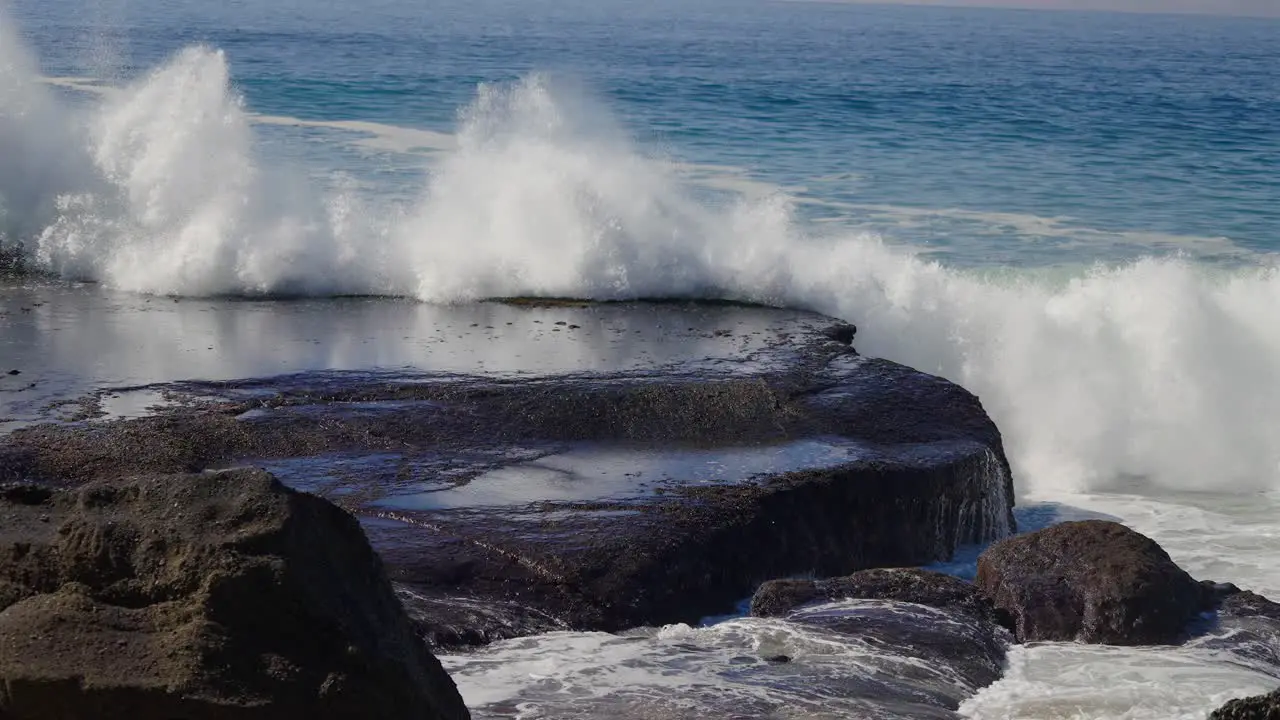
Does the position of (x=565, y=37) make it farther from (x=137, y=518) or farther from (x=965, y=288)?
(x=137, y=518)

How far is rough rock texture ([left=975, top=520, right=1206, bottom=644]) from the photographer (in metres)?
7.43

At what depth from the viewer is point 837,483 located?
860 centimetres

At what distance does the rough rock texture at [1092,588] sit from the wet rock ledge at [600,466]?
104 centimetres

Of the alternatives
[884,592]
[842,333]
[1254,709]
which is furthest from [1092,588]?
[842,333]

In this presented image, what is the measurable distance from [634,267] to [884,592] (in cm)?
652

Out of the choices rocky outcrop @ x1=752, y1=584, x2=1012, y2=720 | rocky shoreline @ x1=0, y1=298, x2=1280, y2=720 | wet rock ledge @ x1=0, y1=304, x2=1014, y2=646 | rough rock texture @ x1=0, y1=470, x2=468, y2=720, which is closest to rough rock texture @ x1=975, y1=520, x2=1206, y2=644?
rocky shoreline @ x1=0, y1=298, x2=1280, y2=720

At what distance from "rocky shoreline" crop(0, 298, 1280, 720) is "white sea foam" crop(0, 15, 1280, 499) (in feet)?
6.12

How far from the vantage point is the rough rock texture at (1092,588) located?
743 cm

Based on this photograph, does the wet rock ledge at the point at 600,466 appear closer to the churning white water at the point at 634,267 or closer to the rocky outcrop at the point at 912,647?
the rocky outcrop at the point at 912,647

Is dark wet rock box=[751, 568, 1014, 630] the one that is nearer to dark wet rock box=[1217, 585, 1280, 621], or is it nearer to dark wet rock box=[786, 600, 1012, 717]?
dark wet rock box=[786, 600, 1012, 717]

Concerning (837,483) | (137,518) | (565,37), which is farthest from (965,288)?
(565,37)

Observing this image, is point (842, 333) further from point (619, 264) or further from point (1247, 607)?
point (1247, 607)

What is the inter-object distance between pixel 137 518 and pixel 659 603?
3.31 metres

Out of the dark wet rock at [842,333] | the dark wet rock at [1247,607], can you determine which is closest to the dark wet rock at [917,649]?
the dark wet rock at [1247,607]
